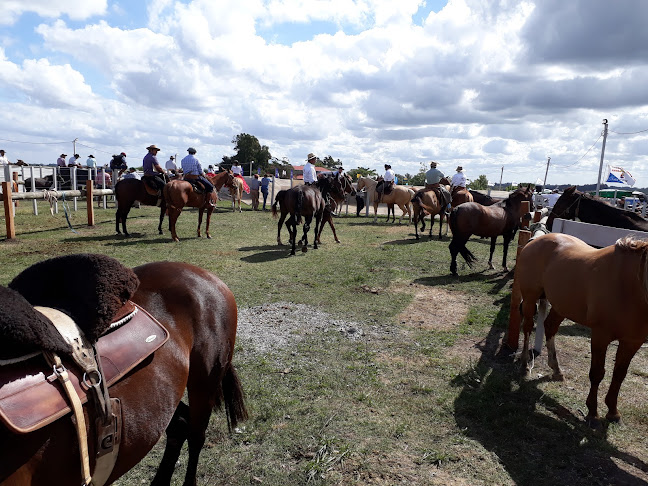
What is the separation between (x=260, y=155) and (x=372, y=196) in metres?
31.5

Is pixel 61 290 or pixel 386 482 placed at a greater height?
pixel 61 290

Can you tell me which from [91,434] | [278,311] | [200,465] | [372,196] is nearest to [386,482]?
[200,465]

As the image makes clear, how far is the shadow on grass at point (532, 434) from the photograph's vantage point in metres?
3.09

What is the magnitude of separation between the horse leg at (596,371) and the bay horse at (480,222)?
5370 mm

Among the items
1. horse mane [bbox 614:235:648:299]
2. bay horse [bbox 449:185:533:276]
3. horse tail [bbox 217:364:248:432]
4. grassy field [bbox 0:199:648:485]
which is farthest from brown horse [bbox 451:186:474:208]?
horse tail [bbox 217:364:248:432]

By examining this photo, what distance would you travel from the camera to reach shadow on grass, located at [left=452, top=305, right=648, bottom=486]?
3094 mm

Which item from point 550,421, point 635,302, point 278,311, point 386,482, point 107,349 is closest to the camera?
point 107,349

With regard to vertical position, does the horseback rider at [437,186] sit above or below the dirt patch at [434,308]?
above

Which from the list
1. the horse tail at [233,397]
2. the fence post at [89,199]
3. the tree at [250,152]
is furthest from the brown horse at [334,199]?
the tree at [250,152]

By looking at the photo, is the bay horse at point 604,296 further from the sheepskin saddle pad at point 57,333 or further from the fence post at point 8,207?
the fence post at point 8,207

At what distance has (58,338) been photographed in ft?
5.29

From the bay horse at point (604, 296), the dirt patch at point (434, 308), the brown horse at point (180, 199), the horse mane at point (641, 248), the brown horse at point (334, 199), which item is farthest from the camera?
the brown horse at point (334, 199)

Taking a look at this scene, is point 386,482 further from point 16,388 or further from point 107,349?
point 16,388

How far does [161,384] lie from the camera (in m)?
2.08
